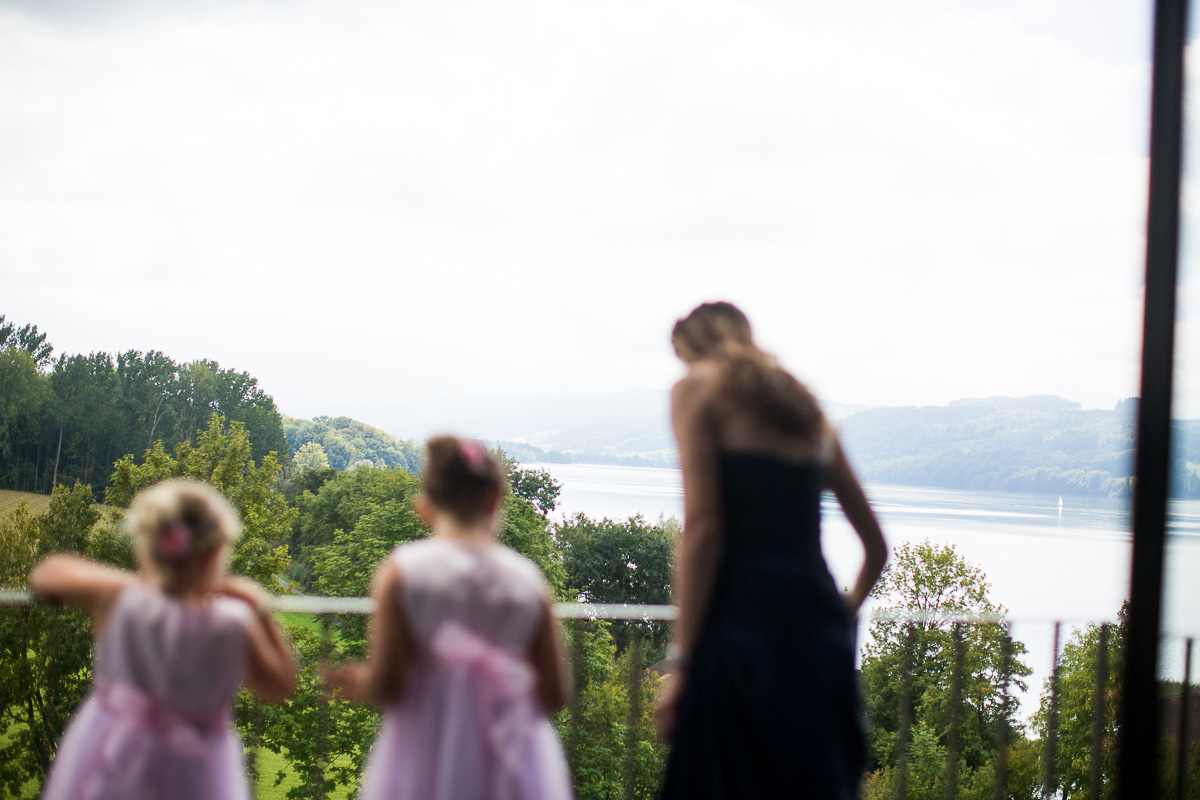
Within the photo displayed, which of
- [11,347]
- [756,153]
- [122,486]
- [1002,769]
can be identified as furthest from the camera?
[756,153]

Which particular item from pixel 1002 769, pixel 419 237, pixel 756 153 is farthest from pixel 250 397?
pixel 1002 769

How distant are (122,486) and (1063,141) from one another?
156ft

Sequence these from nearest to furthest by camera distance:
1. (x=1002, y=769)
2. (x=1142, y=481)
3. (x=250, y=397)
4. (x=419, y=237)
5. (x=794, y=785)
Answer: (x=1142, y=481)
(x=794, y=785)
(x=1002, y=769)
(x=250, y=397)
(x=419, y=237)

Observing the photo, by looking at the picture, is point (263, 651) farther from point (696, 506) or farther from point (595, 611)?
point (595, 611)

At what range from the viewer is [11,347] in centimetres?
3838

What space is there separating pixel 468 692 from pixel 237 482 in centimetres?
2121

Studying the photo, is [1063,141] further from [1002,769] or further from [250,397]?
[1002,769]

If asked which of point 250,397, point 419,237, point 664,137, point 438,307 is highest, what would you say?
point 664,137

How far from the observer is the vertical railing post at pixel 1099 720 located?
268 centimetres

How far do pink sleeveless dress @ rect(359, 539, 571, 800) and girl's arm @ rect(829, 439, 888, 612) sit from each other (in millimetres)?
621

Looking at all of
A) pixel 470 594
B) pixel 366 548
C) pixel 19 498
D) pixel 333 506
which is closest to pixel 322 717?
pixel 470 594

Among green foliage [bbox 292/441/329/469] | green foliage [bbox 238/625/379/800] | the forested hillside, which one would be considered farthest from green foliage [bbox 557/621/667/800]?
green foliage [bbox 292/441/329/469]

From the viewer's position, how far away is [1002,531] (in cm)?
4409

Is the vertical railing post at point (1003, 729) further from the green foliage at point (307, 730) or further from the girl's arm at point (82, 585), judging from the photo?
the green foliage at point (307, 730)
